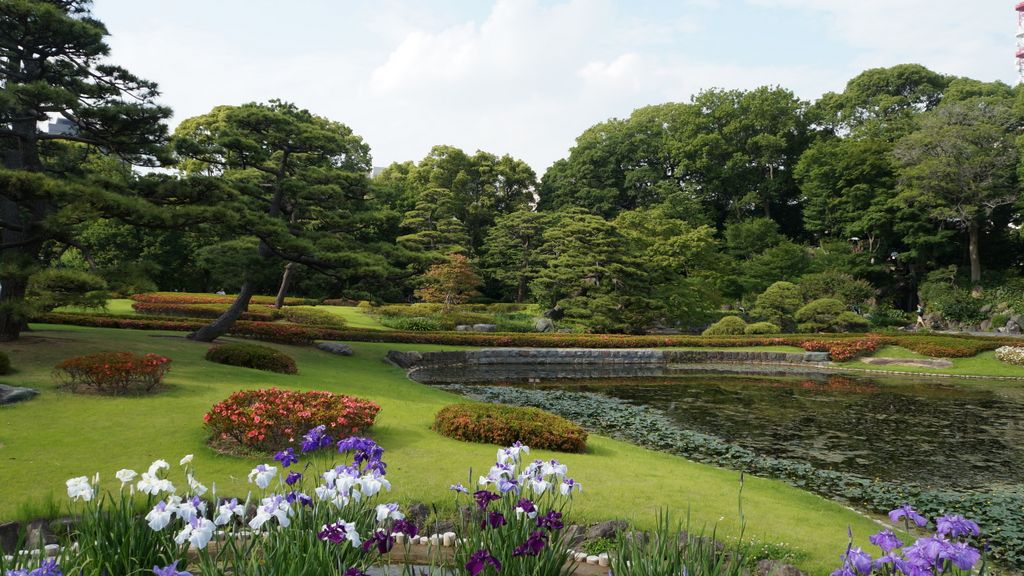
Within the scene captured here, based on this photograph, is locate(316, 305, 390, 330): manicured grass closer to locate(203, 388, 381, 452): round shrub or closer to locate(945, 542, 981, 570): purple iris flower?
locate(203, 388, 381, 452): round shrub

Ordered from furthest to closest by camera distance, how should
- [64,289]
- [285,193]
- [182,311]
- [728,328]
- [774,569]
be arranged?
[728,328], [182,311], [285,193], [64,289], [774,569]

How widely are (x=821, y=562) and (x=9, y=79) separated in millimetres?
16596

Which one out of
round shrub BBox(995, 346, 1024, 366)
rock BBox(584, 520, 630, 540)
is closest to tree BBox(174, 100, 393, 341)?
rock BBox(584, 520, 630, 540)

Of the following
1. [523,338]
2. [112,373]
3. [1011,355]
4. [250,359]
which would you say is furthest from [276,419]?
[1011,355]

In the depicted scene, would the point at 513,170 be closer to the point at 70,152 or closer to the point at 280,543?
the point at 70,152

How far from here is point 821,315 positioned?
2841cm

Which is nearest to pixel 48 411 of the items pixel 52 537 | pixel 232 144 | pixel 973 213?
pixel 52 537

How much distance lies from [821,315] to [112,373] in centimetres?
2845

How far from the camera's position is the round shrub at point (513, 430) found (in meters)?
8.50

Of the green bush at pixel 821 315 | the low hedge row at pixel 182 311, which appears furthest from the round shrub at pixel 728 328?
the low hedge row at pixel 182 311

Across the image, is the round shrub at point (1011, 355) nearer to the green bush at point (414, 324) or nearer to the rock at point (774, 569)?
the green bush at point (414, 324)

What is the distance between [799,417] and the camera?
13.0 metres

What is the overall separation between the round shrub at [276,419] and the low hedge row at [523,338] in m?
10.9

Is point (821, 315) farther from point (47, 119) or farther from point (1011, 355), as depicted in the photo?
point (47, 119)
